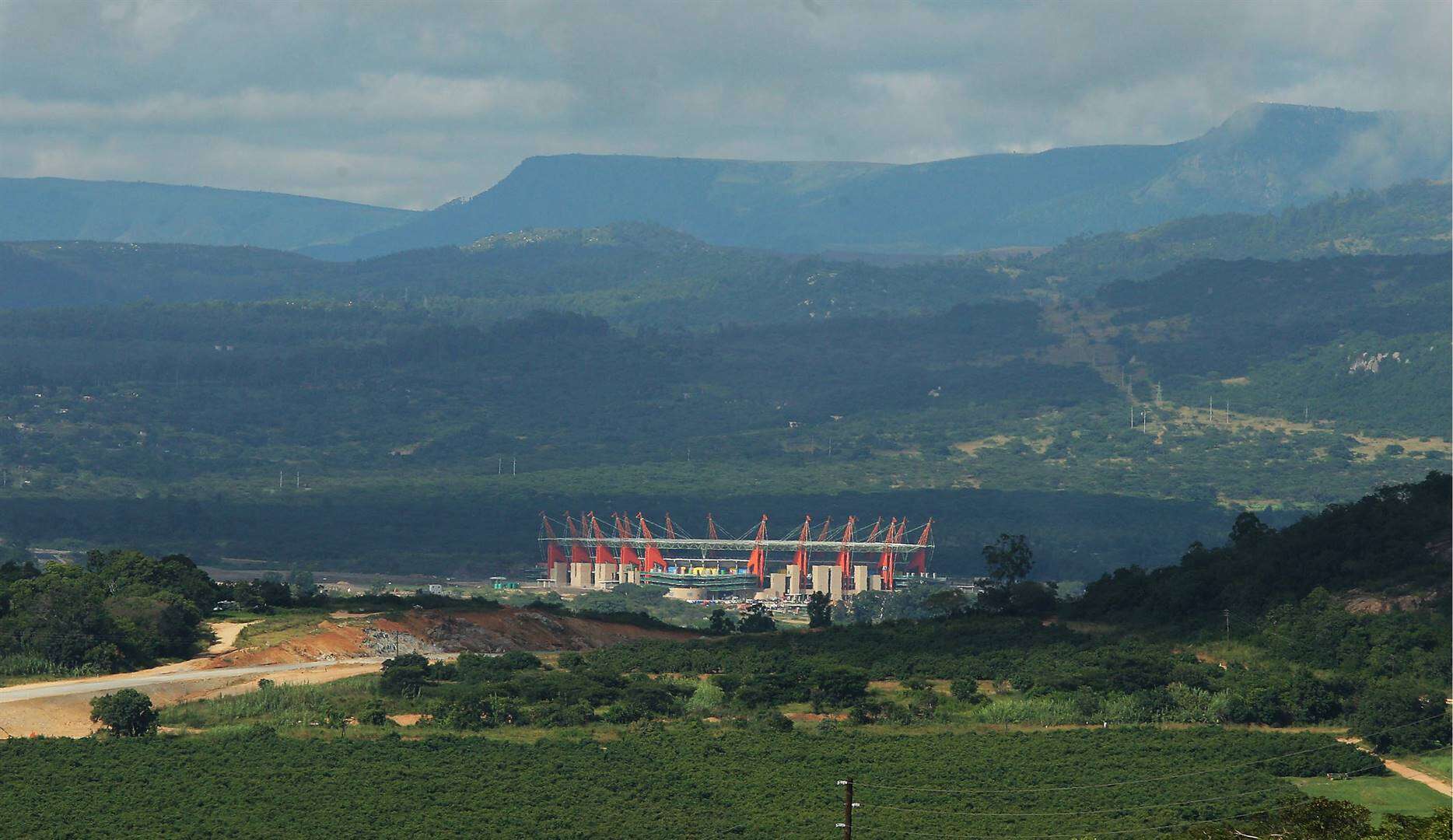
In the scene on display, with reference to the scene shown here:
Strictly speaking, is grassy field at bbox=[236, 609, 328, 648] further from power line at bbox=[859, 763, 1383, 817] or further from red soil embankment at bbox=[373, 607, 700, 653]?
power line at bbox=[859, 763, 1383, 817]

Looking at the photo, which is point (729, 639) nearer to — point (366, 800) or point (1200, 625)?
point (1200, 625)

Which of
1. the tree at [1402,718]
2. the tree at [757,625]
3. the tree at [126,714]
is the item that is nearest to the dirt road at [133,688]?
the tree at [126,714]

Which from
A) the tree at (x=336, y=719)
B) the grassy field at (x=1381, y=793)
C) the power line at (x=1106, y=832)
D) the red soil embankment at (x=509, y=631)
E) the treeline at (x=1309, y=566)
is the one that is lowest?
the power line at (x=1106, y=832)

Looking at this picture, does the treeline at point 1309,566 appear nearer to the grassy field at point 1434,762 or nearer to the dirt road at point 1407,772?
the dirt road at point 1407,772

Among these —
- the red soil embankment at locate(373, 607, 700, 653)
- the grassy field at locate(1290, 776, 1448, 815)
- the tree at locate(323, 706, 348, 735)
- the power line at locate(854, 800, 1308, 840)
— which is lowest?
the power line at locate(854, 800, 1308, 840)

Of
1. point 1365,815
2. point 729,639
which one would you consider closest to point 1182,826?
point 1365,815

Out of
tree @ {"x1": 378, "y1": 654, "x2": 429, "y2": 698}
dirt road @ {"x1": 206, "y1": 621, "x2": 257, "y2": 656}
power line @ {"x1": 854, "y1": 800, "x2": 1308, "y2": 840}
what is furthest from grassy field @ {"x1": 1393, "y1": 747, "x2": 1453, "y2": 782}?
dirt road @ {"x1": 206, "y1": 621, "x2": 257, "y2": 656}
